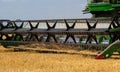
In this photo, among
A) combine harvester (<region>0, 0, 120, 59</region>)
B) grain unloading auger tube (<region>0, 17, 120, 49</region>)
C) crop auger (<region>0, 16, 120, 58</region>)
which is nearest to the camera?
combine harvester (<region>0, 0, 120, 59</region>)

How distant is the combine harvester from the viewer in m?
12.1

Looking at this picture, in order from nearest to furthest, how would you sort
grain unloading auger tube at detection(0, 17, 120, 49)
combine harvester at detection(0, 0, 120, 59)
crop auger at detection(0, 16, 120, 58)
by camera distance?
1. combine harvester at detection(0, 0, 120, 59)
2. crop auger at detection(0, 16, 120, 58)
3. grain unloading auger tube at detection(0, 17, 120, 49)

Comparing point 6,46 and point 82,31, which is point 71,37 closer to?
point 82,31

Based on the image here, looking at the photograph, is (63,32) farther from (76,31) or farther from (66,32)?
(76,31)

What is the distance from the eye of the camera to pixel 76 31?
512 inches

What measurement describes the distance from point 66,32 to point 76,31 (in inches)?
15.5

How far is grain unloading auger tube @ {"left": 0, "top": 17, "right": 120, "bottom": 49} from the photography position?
12.4m

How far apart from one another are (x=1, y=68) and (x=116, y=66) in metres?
2.57

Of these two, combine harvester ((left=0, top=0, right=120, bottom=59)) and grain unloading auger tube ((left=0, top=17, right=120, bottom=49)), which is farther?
grain unloading auger tube ((left=0, top=17, right=120, bottom=49))

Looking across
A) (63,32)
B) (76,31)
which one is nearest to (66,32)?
(63,32)

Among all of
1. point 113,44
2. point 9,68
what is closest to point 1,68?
point 9,68

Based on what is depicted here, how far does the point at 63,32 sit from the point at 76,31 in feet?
1.71

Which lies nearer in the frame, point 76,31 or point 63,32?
point 76,31

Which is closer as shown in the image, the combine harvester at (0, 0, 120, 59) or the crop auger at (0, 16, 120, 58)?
the combine harvester at (0, 0, 120, 59)
